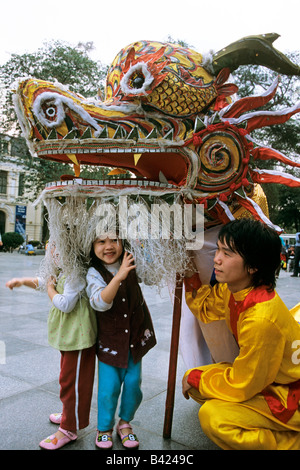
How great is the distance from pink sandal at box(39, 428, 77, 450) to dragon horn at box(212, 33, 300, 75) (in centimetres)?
198

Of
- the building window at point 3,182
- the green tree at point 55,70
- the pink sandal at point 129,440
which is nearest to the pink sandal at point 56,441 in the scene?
the pink sandal at point 129,440

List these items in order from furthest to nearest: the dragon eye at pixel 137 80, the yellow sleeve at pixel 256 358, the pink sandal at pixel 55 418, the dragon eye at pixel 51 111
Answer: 1. the pink sandal at pixel 55 418
2. the dragon eye at pixel 137 80
3. the dragon eye at pixel 51 111
4. the yellow sleeve at pixel 256 358

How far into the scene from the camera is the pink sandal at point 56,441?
6.25 feet

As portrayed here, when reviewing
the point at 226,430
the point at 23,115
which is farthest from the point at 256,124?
the point at 226,430

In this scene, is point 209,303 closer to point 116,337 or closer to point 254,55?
point 116,337

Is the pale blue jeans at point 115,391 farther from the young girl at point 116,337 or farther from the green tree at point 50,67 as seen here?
the green tree at point 50,67

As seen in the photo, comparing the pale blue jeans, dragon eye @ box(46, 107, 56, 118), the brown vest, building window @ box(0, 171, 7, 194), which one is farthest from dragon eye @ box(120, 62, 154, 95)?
building window @ box(0, 171, 7, 194)

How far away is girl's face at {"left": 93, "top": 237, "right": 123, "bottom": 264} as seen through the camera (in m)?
1.94

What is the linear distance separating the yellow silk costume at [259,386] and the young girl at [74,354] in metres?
0.64

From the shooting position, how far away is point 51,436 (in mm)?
1967

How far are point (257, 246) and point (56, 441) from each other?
137 centimetres

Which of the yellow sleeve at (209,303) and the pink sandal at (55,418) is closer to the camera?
the yellow sleeve at (209,303)

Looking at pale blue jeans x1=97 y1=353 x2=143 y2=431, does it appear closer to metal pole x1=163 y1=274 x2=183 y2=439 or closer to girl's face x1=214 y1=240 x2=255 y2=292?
metal pole x1=163 y1=274 x2=183 y2=439

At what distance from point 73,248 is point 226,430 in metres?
1.06
